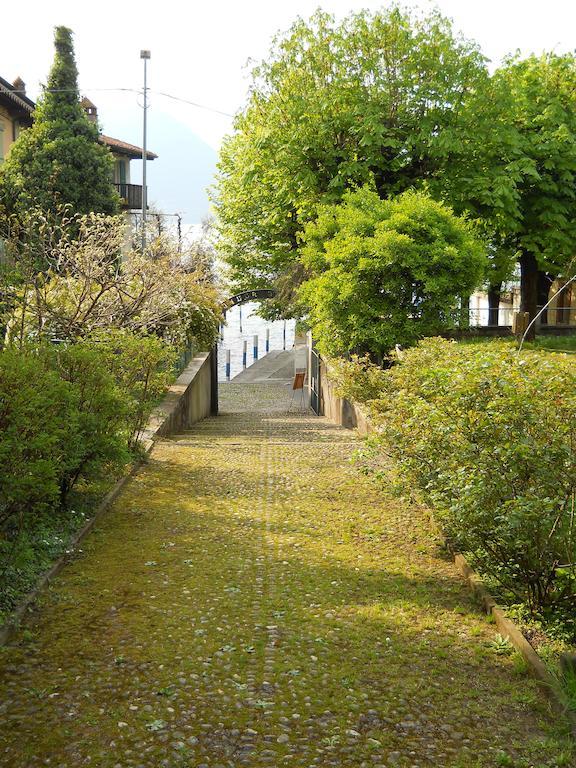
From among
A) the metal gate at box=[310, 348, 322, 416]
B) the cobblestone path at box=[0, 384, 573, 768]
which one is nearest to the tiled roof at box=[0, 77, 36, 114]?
the metal gate at box=[310, 348, 322, 416]

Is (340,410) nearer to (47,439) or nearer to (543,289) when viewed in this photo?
(47,439)

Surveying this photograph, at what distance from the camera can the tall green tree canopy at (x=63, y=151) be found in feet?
94.2

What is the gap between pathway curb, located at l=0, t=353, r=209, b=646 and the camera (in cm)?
569

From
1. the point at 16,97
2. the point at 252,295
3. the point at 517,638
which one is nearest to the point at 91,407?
the point at 517,638

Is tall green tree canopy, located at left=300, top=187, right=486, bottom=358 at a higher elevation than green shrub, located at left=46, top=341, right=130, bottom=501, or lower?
higher

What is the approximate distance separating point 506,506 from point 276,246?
78.3ft

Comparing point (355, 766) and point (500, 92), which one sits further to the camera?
point (500, 92)

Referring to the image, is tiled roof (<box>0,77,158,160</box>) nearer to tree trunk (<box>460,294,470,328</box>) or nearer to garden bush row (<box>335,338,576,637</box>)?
tree trunk (<box>460,294,470,328</box>)

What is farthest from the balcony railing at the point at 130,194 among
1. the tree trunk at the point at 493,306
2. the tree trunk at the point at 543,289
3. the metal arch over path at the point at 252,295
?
the tree trunk at the point at 543,289

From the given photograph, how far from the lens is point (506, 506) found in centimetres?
543

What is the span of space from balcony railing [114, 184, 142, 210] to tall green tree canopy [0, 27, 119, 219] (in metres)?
9.13

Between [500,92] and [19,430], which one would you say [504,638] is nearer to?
[19,430]

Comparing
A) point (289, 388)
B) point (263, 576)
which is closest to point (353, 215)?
point (263, 576)

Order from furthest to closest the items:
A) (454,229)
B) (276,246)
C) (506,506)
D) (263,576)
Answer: (276,246), (454,229), (263,576), (506,506)
